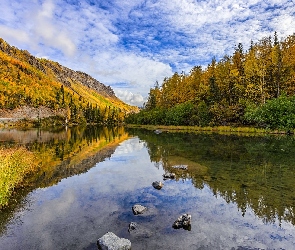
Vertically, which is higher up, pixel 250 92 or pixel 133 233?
pixel 250 92

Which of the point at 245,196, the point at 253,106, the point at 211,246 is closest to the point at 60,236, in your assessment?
the point at 211,246

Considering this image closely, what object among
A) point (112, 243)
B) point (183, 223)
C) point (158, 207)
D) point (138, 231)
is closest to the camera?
point (112, 243)

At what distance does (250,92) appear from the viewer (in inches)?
2879

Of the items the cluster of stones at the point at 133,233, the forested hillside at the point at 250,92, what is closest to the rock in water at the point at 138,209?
the cluster of stones at the point at 133,233

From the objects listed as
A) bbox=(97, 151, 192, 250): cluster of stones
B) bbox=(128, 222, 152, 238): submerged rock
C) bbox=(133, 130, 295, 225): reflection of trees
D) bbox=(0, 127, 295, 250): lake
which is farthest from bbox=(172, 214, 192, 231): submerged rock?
bbox=(133, 130, 295, 225): reflection of trees

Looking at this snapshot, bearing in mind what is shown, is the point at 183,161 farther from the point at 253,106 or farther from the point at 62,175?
the point at 253,106

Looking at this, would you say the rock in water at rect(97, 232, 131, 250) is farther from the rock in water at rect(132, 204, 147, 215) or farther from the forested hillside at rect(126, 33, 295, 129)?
the forested hillside at rect(126, 33, 295, 129)

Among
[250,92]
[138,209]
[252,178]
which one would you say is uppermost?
[250,92]

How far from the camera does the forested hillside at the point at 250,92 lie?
60406 millimetres

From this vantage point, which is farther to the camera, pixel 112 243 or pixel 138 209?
pixel 138 209

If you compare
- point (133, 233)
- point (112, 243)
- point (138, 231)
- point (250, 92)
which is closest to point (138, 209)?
point (138, 231)

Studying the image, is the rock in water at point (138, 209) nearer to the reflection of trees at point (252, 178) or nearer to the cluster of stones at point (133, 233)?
the cluster of stones at point (133, 233)

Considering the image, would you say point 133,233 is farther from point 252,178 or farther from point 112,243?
point 252,178

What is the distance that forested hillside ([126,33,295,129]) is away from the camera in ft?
198
